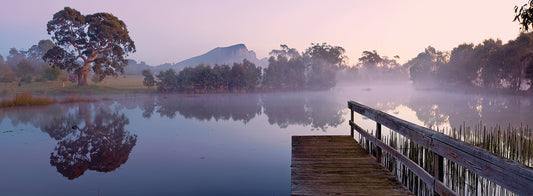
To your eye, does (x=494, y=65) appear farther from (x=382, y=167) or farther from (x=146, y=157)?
(x=146, y=157)

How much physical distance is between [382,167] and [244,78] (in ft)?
161

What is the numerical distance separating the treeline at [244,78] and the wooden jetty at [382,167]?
1756 inches

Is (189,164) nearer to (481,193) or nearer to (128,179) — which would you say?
(128,179)

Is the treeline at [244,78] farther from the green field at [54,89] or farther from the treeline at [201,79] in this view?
the green field at [54,89]

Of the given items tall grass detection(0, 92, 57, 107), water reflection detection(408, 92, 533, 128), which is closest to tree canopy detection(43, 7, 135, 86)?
tall grass detection(0, 92, 57, 107)

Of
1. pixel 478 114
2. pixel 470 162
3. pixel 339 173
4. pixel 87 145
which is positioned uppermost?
A: pixel 470 162

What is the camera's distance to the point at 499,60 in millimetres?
40875

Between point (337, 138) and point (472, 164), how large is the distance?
19.2 feet

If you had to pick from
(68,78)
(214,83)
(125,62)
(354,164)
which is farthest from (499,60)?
(68,78)

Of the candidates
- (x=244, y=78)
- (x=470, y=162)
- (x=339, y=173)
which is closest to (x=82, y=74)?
(x=244, y=78)

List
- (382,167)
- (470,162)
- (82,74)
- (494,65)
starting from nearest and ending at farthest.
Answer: (470,162)
(382,167)
(494,65)
(82,74)

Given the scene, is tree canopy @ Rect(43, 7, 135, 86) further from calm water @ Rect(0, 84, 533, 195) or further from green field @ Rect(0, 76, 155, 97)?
calm water @ Rect(0, 84, 533, 195)

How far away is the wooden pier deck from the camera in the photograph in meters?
4.11

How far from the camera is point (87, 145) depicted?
1166 cm
